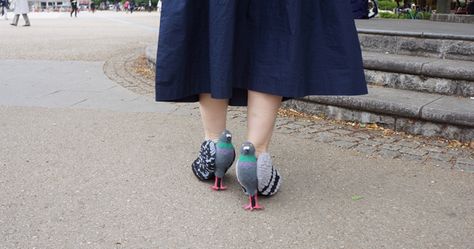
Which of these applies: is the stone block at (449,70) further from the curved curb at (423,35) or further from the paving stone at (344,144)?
the paving stone at (344,144)

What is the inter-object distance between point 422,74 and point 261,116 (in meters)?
2.88

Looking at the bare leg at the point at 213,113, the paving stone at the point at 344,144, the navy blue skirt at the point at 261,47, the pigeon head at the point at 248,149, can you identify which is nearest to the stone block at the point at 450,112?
the paving stone at the point at 344,144

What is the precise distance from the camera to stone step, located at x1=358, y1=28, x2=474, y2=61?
5602 millimetres

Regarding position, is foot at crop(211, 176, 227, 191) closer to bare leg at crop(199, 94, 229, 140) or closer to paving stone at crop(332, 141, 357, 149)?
bare leg at crop(199, 94, 229, 140)

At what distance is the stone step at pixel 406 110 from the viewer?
4168 mm

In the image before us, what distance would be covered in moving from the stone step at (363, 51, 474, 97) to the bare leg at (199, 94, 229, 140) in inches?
110

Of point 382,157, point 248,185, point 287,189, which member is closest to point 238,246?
point 248,185

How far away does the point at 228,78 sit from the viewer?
8.61 ft

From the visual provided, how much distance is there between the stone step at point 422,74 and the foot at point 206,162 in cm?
284

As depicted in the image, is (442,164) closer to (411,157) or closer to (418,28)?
(411,157)

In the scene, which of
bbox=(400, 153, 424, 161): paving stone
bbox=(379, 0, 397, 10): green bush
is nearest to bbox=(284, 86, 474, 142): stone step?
bbox=(400, 153, 424, 161): paving stone

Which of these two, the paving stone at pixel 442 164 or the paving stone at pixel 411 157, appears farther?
the paving stone at pixel 411 157

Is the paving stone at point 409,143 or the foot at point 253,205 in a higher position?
the foot at point 253,205

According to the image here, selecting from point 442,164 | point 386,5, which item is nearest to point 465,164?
point 442,164
